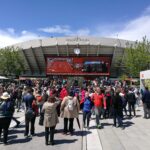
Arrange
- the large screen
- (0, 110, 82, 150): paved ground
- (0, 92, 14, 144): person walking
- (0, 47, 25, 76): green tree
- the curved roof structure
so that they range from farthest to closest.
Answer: the curved roof structure, (0, 47, 25, 76): green tree, the large screen, (0, 92, 14, 144): person walking, (0, 110, 82, 150): paved ground

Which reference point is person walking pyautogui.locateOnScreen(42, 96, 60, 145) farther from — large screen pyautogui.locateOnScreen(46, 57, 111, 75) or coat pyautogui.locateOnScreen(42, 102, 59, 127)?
large screen pyautogui.locateOnScreen(46, 57, 111, 75)

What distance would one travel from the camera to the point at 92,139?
1108 cm

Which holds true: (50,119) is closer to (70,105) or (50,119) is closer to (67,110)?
(67,110)

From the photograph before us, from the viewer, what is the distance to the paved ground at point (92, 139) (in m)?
9.83

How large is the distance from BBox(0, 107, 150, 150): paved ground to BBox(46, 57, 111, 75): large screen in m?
36.1

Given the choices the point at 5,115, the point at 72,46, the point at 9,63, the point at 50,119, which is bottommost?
the point at 50,119

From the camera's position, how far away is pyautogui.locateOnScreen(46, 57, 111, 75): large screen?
164 feet

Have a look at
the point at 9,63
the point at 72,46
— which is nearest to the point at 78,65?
the point at 9,63

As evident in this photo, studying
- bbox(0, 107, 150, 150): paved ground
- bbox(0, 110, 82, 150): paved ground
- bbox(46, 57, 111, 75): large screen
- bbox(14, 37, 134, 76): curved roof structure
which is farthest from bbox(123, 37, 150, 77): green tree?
bbox(0, 110, 82, 150): paved ground

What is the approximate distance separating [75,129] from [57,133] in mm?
1194

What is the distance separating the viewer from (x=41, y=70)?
306ft

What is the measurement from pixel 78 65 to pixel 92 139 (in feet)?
131

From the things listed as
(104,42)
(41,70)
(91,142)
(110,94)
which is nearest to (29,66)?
(41,70)

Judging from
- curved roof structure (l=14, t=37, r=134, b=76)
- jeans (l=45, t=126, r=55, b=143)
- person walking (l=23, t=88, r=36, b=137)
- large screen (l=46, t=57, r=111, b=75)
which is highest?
curved roof structure (l=14, t=37, r=134, b=76)
